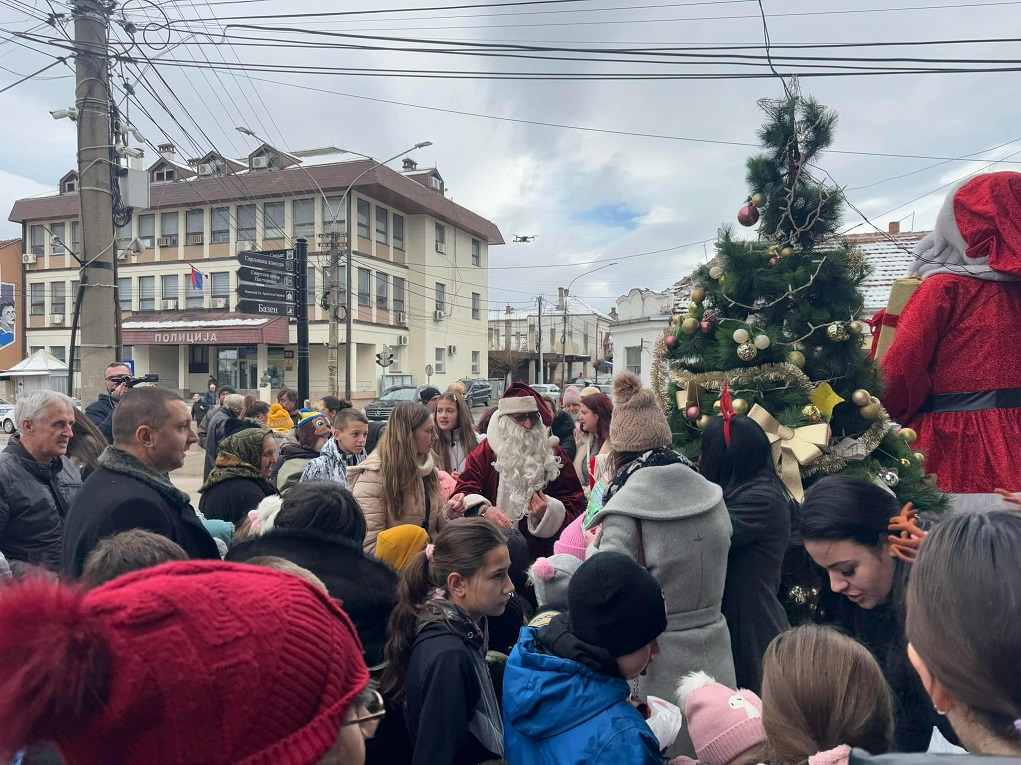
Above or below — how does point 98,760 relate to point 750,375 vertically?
below

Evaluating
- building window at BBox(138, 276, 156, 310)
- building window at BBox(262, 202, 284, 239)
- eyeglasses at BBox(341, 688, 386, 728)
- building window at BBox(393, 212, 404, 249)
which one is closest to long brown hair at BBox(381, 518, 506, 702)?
eyeglasses at BBox(341, 688, 386, 728)

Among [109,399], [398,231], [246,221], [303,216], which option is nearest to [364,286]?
[398,231]

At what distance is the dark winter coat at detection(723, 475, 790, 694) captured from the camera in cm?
273

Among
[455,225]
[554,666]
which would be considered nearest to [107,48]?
[554,666]

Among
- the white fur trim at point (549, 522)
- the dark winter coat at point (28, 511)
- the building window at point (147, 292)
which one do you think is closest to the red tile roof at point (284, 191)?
the building window at point (147, 292)

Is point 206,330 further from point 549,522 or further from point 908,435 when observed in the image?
point 908,435

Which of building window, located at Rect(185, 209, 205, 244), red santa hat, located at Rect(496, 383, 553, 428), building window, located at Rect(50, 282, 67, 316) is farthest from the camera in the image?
building window, located at Rect(50, 282, 67, 316)

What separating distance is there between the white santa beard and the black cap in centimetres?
224

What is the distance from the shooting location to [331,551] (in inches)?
97.5

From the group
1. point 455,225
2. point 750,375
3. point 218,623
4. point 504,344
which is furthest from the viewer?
point 504,344

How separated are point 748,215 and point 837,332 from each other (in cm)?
84

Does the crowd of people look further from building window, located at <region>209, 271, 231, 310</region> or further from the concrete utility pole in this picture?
building window, located at <region>209, 271, 231, 310</region>

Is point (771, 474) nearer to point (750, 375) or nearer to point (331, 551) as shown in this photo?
point (750, 375)

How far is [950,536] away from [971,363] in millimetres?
2246
